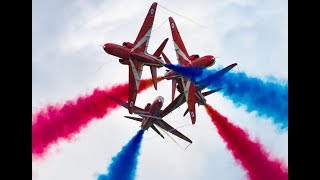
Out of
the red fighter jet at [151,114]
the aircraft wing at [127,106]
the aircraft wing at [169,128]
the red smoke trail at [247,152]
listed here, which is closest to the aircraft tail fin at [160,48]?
the red fighter jet at [151,114]

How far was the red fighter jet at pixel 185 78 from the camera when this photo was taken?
4050 centimetres

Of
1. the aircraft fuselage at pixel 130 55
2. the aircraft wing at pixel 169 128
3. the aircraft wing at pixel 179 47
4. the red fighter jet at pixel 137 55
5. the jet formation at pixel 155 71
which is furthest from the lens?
the aircraft wing at pixel 169 128

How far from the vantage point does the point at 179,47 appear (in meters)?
41.9

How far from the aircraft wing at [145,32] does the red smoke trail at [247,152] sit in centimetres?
490

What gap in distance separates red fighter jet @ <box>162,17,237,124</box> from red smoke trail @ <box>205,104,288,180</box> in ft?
4.33

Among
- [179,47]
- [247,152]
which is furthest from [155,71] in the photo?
[247,152]

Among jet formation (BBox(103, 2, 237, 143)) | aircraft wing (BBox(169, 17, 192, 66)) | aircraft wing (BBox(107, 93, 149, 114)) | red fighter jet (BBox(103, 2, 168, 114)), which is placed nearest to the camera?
red fighter jet (BBox(103, 2, 168, 114))

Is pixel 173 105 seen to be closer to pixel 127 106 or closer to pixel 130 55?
pixel 127 106

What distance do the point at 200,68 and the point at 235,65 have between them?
177 centimetres

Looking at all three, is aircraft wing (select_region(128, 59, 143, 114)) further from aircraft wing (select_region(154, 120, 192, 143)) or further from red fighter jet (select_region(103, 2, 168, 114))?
aircraft wing (select_region(154, 120, 192, 143))

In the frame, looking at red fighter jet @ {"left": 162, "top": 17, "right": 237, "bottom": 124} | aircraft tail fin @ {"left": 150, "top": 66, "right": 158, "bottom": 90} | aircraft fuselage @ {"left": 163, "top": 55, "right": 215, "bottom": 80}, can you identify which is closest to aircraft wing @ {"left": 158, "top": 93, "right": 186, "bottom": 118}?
red fighter jet @ {"left": 162, "top": 17, "right": 237, "bottom": 124}

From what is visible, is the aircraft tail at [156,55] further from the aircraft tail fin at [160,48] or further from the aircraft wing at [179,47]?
the aircraft wing at [179,47]

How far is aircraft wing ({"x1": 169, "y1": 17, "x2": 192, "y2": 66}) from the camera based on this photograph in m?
41.1
